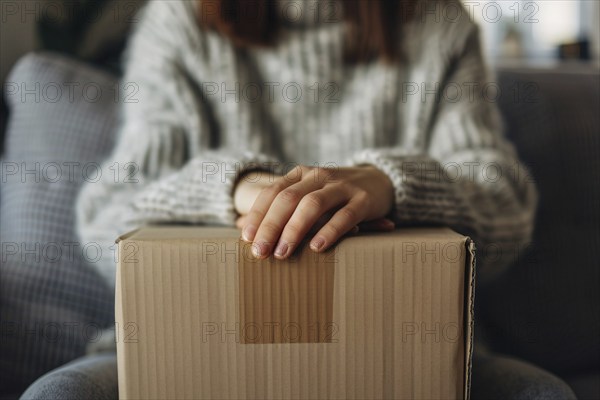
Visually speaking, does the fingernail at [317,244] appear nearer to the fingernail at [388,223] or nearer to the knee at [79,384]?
the fingernail at [388,223]

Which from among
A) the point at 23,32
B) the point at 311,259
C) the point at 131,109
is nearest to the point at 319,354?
the point at 311,259

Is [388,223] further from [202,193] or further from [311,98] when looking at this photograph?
[311,98]

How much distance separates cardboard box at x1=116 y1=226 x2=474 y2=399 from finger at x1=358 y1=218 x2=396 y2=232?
7 centimetres

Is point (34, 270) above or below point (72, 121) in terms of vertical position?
below

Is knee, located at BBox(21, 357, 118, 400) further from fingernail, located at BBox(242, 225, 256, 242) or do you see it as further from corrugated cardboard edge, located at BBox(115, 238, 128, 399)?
fingernail, located at BBox(242, 225, 256, 242)

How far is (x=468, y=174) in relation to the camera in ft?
2.70

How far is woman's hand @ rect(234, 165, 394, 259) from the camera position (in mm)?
486

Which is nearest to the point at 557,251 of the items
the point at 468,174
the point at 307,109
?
the point at 468,174

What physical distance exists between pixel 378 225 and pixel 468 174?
30cm

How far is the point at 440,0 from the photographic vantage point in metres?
0.97

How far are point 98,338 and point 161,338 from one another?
0.39 metres

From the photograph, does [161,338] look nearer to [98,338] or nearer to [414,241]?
A: [414,241]

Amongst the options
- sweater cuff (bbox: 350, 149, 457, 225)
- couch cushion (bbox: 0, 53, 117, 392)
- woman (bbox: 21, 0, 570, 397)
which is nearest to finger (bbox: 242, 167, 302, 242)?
sweater cuff (bbox: 350, 149, 457, 225)

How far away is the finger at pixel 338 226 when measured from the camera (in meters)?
0.48
